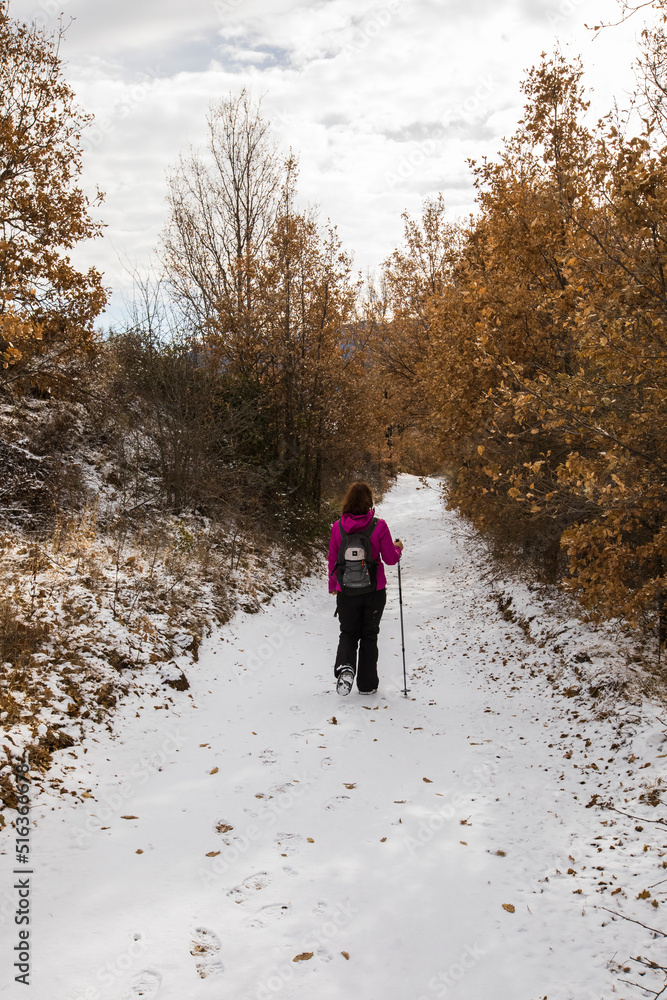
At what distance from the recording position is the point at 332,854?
13.1 feet

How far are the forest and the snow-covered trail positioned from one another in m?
1.36

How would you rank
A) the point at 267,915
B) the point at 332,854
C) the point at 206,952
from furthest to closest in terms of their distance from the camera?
1. the point at 332,854
2. the point at 267,915
3. the point at 206,952

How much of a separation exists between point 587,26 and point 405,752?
588 cm

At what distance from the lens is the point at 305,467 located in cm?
1556

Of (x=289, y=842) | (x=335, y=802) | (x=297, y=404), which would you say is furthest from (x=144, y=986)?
(x=297, y=404)

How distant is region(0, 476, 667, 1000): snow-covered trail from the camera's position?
299 cm

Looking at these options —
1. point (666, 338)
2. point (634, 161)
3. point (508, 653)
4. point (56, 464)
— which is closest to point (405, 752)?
point (508, 653)

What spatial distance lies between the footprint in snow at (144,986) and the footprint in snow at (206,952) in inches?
8.2

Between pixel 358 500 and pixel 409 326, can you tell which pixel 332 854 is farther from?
pixel 409 326

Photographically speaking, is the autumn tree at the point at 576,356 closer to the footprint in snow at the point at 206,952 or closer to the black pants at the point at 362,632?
the black pants at the point at 362,632

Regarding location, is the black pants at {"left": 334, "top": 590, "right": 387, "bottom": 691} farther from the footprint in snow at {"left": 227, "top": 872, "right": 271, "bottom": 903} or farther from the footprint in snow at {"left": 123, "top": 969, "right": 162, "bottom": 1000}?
the footprint in snow at {"left": 123, "top": 969, "right": 162, "bottom": 1000}

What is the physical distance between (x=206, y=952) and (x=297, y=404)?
12.7 meters

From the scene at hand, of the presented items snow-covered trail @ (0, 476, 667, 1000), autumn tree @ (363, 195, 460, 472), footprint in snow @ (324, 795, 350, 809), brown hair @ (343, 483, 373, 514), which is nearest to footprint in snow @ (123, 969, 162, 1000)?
snow-covered trail @ (0, 476, 667, 1000)

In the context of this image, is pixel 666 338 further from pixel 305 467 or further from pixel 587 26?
pixel 305 467
